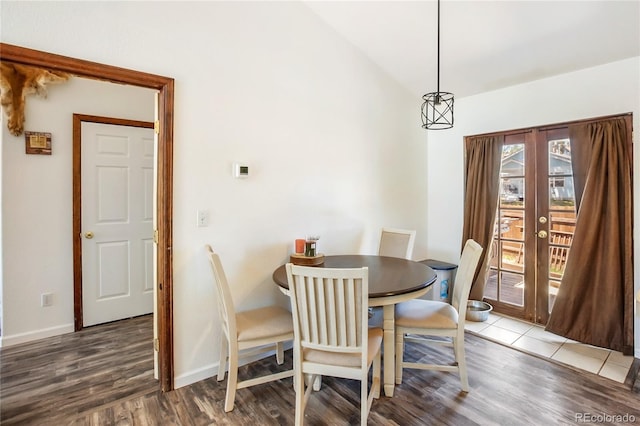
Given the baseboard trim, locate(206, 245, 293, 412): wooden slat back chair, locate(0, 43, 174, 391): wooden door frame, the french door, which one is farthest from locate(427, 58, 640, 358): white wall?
the baseboard trim

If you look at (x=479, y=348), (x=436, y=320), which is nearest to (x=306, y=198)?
(x=436, y=320)

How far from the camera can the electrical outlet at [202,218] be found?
7.54 feet

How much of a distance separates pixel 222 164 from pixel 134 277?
6.40ft

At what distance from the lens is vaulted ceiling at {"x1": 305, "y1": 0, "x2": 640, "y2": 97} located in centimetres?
237

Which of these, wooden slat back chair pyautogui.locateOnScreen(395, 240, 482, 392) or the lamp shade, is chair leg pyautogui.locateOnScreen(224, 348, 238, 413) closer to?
wooden slat back chair pyautogui.locateOnScreen(395, 240, 482, 392)

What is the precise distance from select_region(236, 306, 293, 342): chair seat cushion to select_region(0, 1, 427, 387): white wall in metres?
0.25

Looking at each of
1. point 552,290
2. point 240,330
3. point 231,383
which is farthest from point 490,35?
point 231,383

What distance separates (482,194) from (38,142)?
4.33 metres

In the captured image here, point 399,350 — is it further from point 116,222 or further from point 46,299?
point 46,299

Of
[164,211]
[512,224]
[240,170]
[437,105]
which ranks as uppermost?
[437,105]

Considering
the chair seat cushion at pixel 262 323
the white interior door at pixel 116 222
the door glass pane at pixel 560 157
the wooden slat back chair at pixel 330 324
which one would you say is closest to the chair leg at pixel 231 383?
the chair seat cushion at pixel 262 323

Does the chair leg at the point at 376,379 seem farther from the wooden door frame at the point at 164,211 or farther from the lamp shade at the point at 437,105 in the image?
the lamp shade at the point at 437,105

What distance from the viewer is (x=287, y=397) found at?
215 centimetres

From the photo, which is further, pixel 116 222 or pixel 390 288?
pixel 116 222
